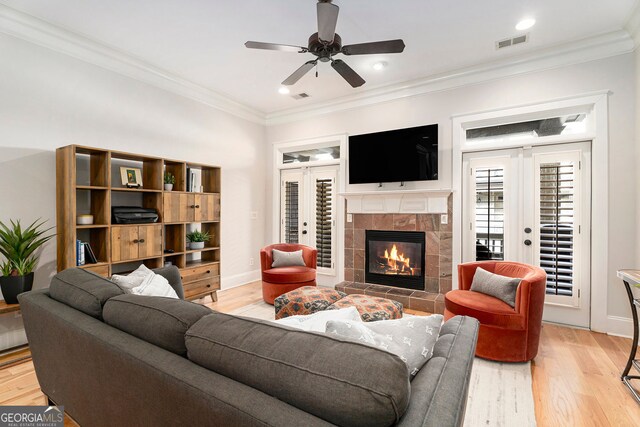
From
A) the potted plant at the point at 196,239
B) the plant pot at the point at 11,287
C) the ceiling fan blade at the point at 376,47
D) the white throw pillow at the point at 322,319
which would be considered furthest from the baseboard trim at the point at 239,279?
the ceiling fan blade at the point at 376,47

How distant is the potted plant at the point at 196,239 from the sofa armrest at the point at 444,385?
139 inches

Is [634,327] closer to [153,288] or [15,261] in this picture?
[153,288]

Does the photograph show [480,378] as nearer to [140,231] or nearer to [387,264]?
[387,264]

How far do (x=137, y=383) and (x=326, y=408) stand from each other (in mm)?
735

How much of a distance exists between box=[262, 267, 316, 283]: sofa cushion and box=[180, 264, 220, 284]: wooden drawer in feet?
2.29

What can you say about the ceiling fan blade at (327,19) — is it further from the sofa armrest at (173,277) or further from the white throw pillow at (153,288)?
the sofa armrest at (173,277)

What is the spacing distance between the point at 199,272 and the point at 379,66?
3.45m

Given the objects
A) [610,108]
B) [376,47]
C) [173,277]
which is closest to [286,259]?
[173,277]

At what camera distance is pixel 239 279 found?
5.17 meters

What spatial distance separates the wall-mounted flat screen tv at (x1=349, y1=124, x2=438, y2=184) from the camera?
4.05 meters

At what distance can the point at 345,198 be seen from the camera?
4.77m

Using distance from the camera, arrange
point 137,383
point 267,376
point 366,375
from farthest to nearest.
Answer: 1. point 137,383
2. point 267,376
3. point 366,375

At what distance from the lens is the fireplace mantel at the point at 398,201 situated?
401 centimetres

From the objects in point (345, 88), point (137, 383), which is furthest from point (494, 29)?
point (137, 383)
